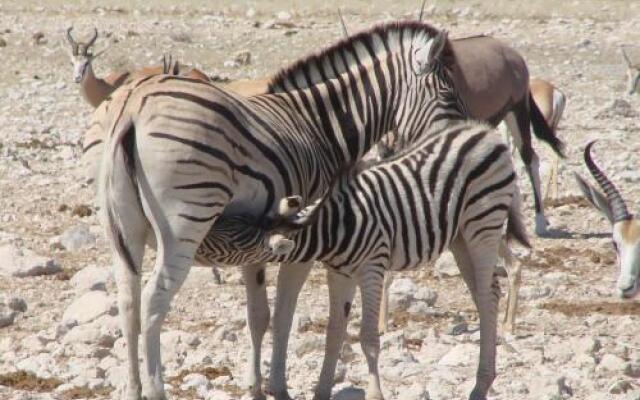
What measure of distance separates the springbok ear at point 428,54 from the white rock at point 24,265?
→ 4.12 metres

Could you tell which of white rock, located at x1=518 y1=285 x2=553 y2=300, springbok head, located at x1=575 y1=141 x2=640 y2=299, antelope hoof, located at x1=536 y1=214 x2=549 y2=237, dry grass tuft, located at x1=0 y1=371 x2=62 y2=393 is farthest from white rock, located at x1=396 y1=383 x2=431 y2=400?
antelope hoof, located at x1=536 y1=214 x2=549 y2=237

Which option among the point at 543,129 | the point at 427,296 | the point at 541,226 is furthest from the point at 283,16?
the point at 427,296

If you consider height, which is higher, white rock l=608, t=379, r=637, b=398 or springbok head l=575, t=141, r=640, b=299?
springbok head l=575, t=141, r=640, b=299

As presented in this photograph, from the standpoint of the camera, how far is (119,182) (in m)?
7.53

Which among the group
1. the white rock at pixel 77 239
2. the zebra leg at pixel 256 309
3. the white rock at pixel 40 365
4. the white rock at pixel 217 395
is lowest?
the white rock at pixel 77 239

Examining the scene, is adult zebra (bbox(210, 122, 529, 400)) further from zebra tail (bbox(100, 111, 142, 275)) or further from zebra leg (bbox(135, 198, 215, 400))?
zebra tail (bbox(100, 111, 142, 275))

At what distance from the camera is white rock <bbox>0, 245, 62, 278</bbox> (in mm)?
12047

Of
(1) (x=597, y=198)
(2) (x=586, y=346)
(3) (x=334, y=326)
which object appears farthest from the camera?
(2) (x=586, y=346)

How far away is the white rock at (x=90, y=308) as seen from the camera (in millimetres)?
10359

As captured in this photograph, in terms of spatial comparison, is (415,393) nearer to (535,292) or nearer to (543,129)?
(535,292)

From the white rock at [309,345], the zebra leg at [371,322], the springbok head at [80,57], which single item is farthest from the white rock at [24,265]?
the springbok head at [80,57]

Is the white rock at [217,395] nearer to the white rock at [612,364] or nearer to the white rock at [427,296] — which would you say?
the white rock at [612,364]

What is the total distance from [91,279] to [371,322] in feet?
13.8

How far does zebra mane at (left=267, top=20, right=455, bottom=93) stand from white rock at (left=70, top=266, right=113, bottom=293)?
10.4 ft
